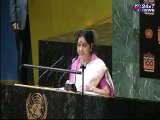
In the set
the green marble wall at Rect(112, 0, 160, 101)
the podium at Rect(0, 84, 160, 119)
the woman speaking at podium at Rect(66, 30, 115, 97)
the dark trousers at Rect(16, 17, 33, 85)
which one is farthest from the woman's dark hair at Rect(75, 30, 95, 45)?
the dark trousers at Rect(16, 17, 33, 85)

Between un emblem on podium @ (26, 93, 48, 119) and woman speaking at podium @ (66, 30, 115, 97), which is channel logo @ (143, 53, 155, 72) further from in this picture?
un emblem on podium @ (26, 93, 48, 119)

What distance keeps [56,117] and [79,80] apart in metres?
0.71

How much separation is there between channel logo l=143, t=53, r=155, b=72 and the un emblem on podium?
4.40 ft

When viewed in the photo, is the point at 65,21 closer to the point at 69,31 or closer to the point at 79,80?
the point at 69,31

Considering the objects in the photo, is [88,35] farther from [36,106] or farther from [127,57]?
[36,106]

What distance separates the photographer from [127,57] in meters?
8.40

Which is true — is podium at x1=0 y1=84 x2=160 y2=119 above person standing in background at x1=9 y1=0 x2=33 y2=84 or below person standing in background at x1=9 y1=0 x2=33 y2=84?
below

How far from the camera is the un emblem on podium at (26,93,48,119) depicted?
7.85 meters

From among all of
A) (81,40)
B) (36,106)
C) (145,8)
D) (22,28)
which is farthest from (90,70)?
(22,28)

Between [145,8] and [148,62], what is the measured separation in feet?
2.15

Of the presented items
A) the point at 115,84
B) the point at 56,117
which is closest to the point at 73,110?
the point at 56,117

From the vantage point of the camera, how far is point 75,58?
8.73 m

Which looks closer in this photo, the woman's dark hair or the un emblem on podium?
the un emblem on podium

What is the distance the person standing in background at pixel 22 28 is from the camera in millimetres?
9508
